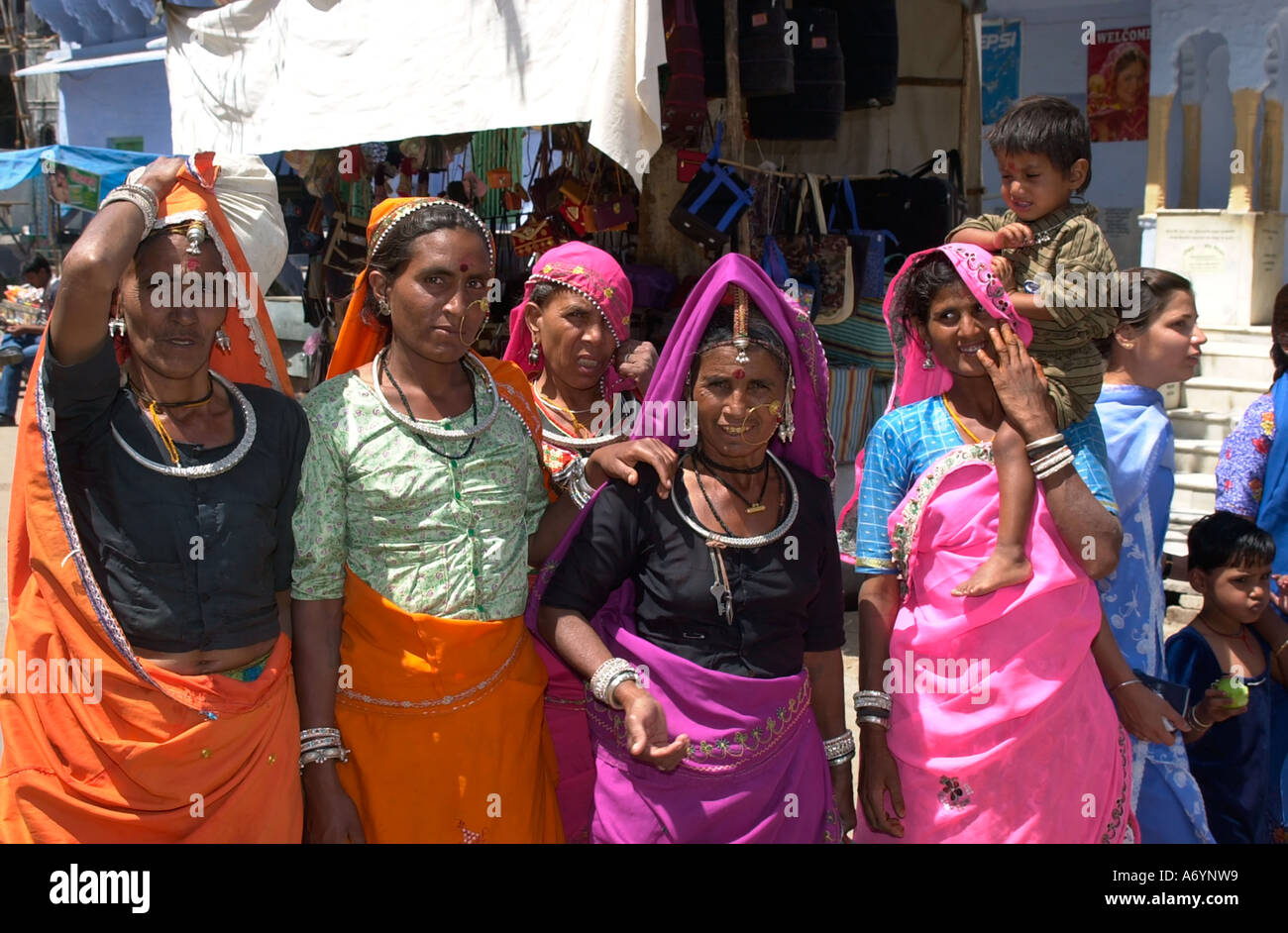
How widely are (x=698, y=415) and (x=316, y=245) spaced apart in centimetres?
682

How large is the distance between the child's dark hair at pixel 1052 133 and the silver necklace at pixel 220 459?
2041 mm

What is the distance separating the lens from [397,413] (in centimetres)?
252

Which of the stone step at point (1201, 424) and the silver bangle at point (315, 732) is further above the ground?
the silver bangle at point (315, 732)

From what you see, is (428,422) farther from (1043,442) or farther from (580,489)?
(1043,442)

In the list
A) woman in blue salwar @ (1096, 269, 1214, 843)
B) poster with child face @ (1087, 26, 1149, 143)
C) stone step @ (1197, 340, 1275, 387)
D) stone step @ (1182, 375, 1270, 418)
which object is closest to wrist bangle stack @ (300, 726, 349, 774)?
woman in blue salwar @ (1096, 269, 1214, 843)

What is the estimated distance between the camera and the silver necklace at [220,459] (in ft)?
7.37

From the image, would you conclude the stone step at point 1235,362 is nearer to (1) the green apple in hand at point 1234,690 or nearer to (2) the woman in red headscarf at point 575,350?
(1) the green apple in hand at point 1234,690

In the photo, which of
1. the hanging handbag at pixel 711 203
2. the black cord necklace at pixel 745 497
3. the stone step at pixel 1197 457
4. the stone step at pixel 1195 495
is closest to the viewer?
the black cord necklace at pixel 745 497

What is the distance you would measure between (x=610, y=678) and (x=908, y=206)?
16.1 ft

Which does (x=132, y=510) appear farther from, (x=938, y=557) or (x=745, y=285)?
(x=938, y=557)

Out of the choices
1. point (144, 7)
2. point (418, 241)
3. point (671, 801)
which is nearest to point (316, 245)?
point (418, 241)

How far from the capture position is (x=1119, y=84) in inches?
499

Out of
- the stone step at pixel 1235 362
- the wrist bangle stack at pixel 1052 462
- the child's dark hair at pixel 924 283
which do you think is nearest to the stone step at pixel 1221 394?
the stone step at pixel 1235 362

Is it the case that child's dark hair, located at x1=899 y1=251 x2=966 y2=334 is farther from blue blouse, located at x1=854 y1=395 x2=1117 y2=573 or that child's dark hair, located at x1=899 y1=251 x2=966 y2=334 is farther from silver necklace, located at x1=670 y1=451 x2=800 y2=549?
silver necklace, located at x1=670 y1=451 x2=800 y2=549
